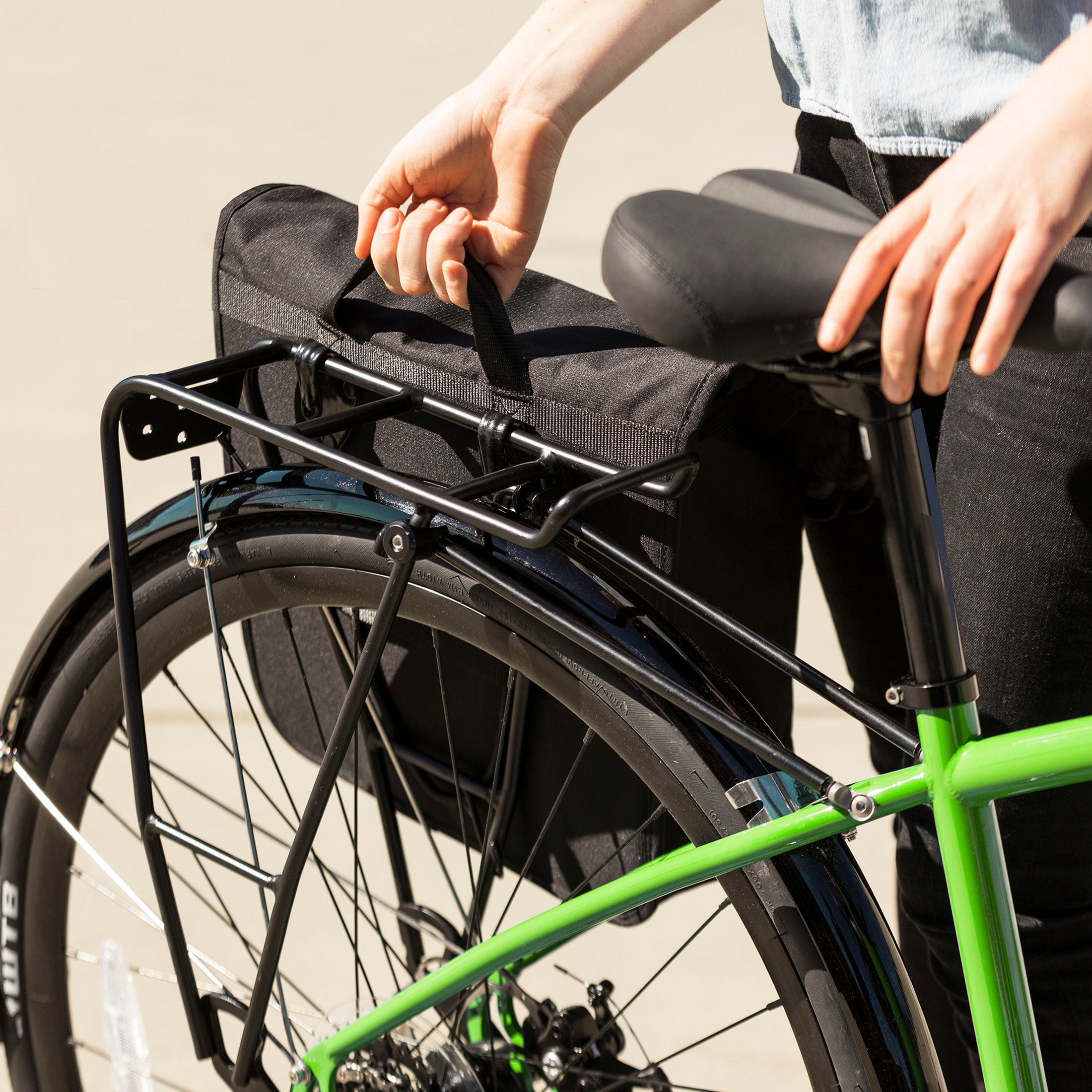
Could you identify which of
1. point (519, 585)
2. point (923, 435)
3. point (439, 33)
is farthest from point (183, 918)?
point (439, 33)

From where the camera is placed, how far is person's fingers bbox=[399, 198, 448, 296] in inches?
36.9

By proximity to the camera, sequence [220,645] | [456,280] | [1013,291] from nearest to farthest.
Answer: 1. [1013,291]
2. [456,280]
3. [220,645]

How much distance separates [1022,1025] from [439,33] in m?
4.22

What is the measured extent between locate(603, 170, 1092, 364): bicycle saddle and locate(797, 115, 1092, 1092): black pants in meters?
0.28

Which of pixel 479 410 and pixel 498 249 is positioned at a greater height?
pixel 498 249

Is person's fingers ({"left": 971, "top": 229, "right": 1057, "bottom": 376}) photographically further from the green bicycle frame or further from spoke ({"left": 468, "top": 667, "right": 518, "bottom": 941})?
spoke ({"left": 468, "top": 667, "right": 518, "bottom": 941})

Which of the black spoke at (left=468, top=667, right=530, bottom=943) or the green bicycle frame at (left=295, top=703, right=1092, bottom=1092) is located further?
the black spoke at (left=468, top=667, right=530, bottom=943)

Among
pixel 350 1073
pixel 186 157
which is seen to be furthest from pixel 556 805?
pixel 186 157

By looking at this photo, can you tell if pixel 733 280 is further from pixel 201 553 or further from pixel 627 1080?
pixel 627 1080

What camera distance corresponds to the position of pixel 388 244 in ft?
3.11

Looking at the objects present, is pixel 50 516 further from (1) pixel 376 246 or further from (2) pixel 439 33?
(2) pixel 439 33

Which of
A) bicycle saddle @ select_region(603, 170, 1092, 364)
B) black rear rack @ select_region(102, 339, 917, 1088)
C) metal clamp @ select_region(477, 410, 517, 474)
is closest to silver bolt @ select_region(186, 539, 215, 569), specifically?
black rear rack @ select_region(102, 339, 917, 1088)

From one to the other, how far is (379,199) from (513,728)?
421 mm

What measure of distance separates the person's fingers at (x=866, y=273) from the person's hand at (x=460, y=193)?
1.31 feet
